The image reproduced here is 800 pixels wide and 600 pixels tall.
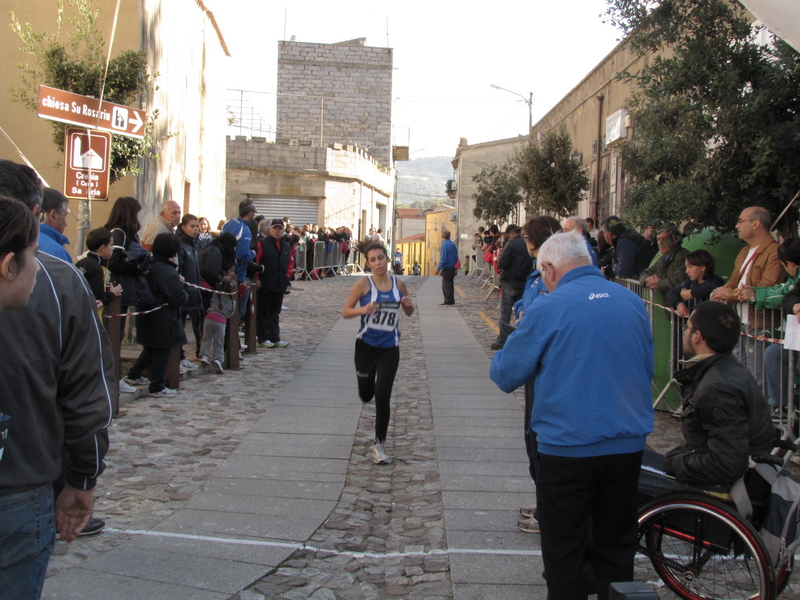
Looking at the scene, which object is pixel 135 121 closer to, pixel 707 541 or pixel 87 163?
pixel 87 163

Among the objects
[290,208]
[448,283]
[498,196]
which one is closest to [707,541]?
[448,283]

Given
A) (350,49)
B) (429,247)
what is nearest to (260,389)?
(350,49)

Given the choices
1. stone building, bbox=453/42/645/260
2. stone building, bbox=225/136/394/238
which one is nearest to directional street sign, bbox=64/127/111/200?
stone building, bbox=453/42/645/260

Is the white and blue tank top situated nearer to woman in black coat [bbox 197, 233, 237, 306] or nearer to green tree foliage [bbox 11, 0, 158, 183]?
woman in black coat [bbox 197, 233, 237, 306]

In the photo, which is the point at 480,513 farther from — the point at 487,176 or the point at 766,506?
the point at 487,176

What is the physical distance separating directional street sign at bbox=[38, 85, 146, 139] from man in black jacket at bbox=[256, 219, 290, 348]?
3.10m

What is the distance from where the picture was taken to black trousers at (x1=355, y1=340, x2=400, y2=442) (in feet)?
19.5

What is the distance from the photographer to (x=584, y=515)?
3.12m

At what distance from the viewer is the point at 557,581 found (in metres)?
3.12

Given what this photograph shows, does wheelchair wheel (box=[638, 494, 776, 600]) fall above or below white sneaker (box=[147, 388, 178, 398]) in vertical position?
above

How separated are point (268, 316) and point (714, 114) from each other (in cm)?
698

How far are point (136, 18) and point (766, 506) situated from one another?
11311mm

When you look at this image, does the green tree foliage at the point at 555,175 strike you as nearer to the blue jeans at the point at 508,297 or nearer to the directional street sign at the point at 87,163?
the blue jeans at the point at 508,297

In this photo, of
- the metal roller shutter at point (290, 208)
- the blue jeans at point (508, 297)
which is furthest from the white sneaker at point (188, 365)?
the metal roller shutter at point (290, 208)
